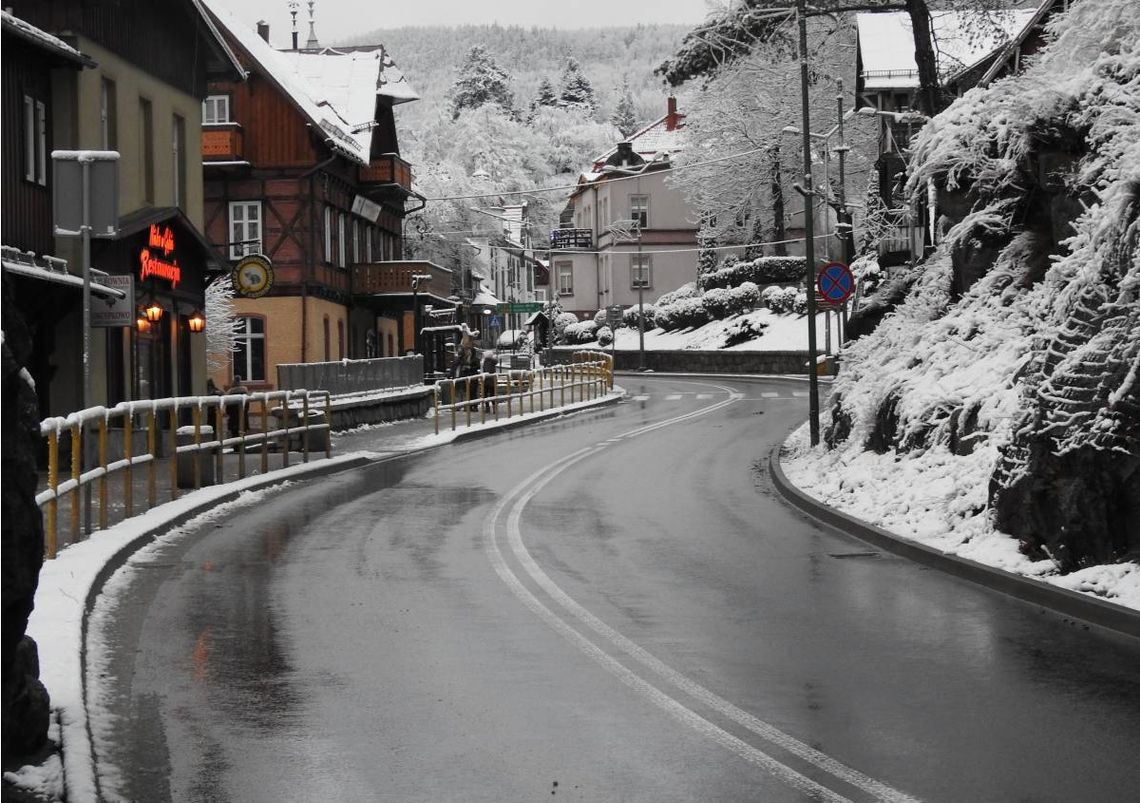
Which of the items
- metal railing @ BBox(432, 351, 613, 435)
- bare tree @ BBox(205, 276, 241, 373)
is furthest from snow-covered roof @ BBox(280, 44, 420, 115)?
metal railing @ BBox(432, 351, 613, 435)

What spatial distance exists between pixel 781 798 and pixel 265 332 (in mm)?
44742

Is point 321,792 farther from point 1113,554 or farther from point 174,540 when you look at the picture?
point 174,540

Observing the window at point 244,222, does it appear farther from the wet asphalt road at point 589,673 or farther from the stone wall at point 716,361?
the wet asphalt road at point 589,673

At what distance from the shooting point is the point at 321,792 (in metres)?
6.56

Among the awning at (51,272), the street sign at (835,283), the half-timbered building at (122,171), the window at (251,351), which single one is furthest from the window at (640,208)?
the awning at (51,272)

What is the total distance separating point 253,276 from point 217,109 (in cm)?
1284

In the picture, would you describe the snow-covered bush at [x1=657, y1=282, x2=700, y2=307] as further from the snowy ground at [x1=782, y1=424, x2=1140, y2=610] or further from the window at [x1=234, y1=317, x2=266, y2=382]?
the snowy ground at [x1=782, y1=424, x2=1140, y2=610]

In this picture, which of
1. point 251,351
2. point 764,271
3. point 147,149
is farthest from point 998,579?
point 764,271

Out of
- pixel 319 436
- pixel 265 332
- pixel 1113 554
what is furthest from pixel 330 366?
pixel 1113 554

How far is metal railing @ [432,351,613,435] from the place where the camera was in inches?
1529

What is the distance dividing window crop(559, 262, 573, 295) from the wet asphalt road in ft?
294

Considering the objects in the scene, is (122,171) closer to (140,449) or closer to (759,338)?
(140,449)

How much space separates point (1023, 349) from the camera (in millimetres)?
17203

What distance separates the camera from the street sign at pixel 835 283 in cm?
2703
